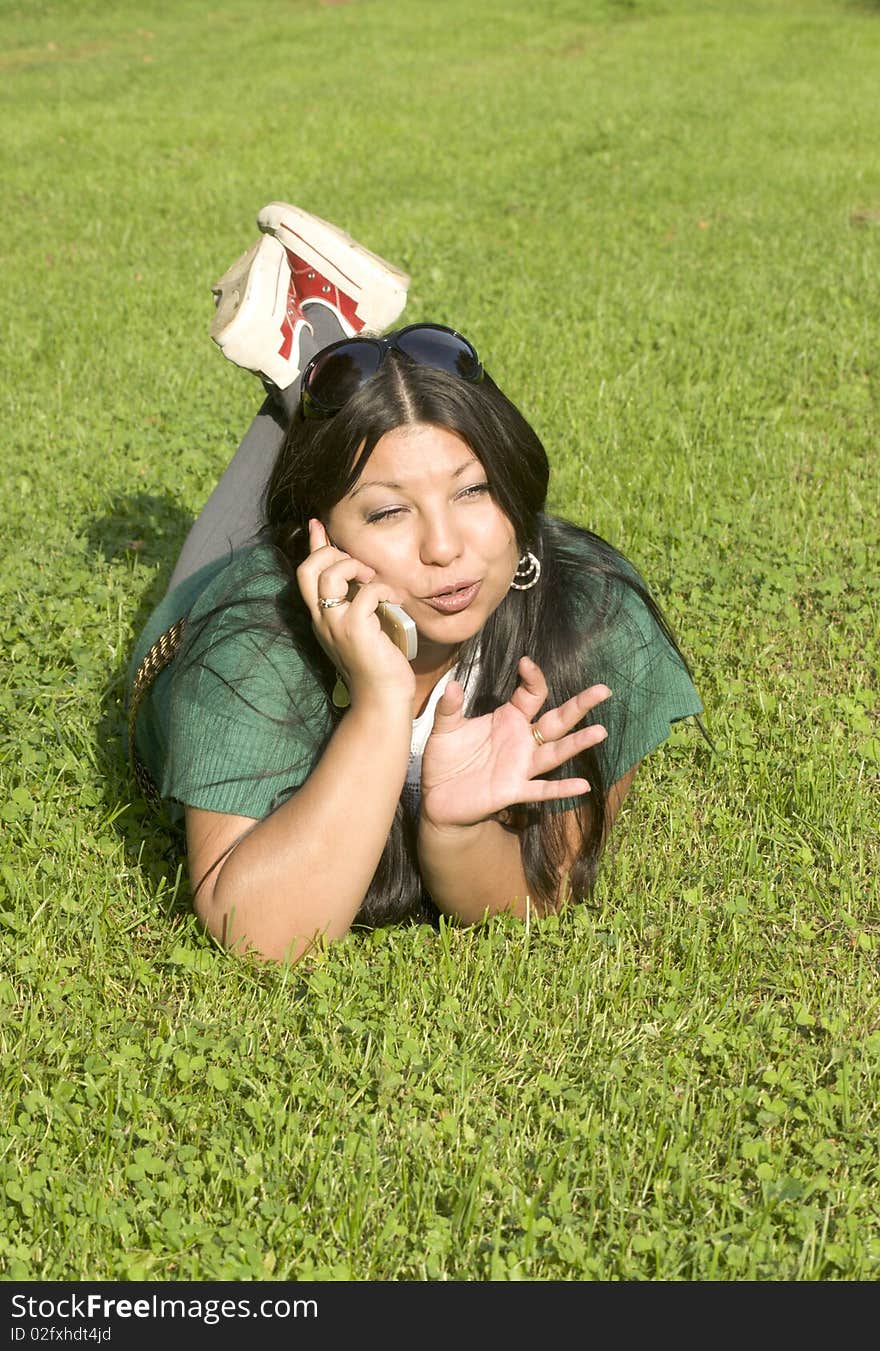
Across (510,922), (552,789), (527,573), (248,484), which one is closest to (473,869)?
(510,922)

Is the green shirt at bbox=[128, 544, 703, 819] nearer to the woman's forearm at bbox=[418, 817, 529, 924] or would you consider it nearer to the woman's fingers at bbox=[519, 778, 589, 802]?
the woman's forearm at bbox=[418, 817, 529, 924]

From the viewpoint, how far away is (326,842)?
308 cm

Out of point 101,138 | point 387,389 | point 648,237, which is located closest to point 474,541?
point 387,389

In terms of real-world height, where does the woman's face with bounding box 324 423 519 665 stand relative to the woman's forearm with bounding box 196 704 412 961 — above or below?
above

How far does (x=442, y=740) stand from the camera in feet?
10.7

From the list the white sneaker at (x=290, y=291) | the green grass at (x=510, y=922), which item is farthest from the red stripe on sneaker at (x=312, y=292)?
the green grass at (x=510, y=922)

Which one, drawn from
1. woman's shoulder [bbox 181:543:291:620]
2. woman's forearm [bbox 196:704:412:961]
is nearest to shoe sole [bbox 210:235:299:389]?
woman's shoulder [bbox 181:543:291:620]

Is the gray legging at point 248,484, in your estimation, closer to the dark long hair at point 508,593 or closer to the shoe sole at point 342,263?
the shoe sole at point 342,263

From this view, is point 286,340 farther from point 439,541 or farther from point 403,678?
point 403,678

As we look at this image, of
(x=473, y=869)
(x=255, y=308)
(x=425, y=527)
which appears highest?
(x=255, y=308)

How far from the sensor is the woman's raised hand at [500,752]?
10.3ft

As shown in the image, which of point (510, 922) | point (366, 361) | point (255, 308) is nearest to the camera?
point (366, 361)

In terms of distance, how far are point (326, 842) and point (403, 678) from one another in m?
0.40

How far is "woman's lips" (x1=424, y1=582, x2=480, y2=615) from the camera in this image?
319cm
